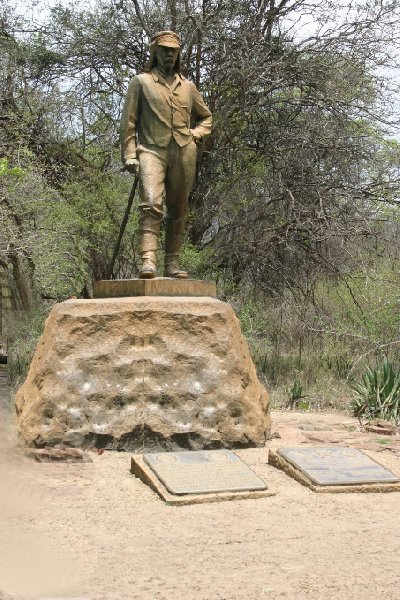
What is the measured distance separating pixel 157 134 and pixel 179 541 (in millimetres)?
3587

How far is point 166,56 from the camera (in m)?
6.02

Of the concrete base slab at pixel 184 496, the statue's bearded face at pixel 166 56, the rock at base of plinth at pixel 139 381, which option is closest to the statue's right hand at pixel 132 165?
the statue's bearded face at pixel 166 56

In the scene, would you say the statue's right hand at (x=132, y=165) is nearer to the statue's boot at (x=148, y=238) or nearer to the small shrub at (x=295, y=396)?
the statue's boot at (x=148, y=238)

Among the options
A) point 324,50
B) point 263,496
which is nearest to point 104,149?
point 324,50

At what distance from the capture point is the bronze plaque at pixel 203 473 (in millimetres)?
4145

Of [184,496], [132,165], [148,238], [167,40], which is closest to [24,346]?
[148,238]

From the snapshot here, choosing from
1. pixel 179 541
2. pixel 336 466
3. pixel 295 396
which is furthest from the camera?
pixel 295 396

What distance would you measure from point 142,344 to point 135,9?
22.1ft

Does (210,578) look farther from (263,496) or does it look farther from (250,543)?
(263,496)

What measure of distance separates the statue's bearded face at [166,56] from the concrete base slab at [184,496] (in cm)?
328

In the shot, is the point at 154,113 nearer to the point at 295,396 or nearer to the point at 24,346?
the point at 295,396

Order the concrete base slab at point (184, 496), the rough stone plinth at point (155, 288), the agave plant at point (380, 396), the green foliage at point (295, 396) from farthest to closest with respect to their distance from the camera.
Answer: the green foliage at point (295, 396) → the agave plant at point (380, 396) → the rough stone plinth at point (155, 288) → the concrete base slab at point (184, 496)

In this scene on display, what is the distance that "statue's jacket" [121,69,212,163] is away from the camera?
6027 mm

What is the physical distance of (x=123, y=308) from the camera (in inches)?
215
